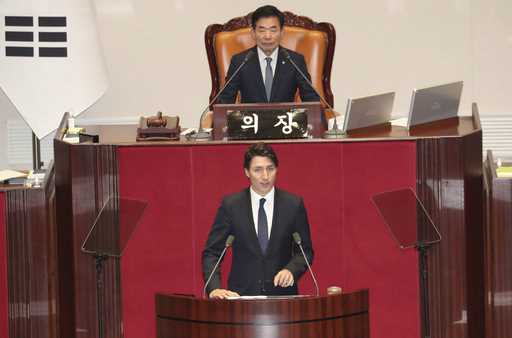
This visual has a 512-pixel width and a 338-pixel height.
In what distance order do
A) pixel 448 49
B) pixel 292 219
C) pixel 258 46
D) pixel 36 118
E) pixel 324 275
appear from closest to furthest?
pixel 292 219
pixel 324 275
pixel 258 46
pixel 36 118
pixel 448 49

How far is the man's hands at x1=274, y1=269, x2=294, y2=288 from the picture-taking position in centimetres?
608

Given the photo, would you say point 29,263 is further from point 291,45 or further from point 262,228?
point 291,45

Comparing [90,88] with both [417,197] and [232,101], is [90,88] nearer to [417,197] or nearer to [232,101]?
[232,101]

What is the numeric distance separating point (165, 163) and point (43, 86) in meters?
2.53

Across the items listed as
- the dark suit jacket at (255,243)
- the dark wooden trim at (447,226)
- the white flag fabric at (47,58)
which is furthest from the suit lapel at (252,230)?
the white flag fabric at (47,58)

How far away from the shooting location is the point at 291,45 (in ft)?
27.4

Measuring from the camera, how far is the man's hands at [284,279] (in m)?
6.08

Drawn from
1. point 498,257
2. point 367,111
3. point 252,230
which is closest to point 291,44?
point 367,111

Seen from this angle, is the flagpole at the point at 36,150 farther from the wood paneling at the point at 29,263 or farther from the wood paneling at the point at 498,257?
the wood paneling at the point at 498,257

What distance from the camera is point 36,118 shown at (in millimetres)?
9000

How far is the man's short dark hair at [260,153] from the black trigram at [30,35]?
10.4 feet

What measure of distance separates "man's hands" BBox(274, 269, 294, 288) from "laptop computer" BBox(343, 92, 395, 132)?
1.16 metres

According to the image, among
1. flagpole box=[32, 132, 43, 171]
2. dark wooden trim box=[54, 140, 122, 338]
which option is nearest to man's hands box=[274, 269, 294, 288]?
dark wooden trim box=[54, 140, 122, 338]

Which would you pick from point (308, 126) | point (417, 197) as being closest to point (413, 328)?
point (417, 197)
